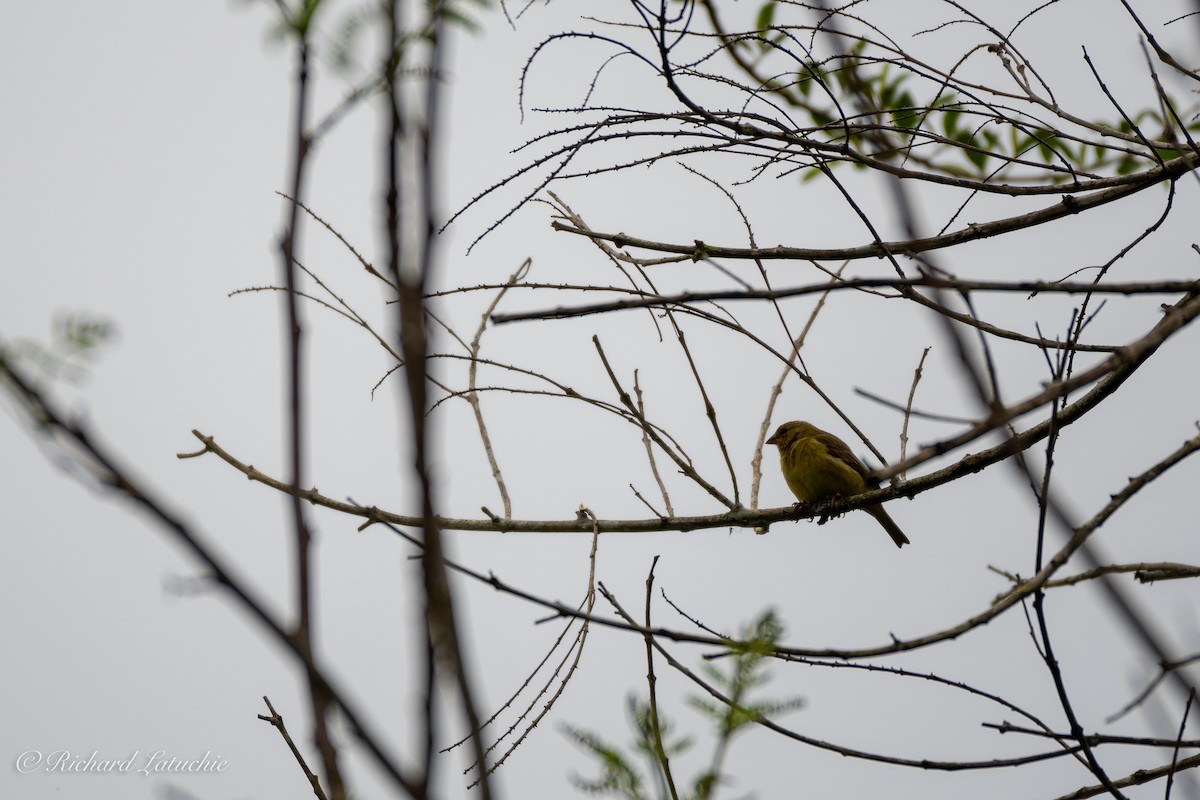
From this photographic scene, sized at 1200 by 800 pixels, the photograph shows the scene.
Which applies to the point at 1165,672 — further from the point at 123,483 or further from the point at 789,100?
the point at 789,100

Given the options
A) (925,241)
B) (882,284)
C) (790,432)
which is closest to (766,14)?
(925,241)

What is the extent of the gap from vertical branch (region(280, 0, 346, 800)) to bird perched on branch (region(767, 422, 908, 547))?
560 cm

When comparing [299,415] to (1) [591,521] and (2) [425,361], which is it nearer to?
(2) [425,361]

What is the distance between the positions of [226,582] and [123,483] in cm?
12

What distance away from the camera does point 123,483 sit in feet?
2.92

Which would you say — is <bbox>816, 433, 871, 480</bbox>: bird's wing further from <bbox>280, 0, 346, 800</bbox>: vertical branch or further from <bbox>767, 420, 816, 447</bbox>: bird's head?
<bbox>280, 0, 346, 800</bbox>: vertical branch

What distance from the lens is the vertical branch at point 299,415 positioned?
3.28ft

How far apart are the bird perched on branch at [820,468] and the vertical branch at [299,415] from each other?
5600 millimetres

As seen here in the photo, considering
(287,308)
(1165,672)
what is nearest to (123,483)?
(287,308)

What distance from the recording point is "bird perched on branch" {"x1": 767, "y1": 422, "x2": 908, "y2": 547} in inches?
266

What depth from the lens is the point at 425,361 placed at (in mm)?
955

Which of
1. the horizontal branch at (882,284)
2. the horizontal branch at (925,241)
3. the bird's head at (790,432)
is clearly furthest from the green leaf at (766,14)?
the bird's head at (790,432)

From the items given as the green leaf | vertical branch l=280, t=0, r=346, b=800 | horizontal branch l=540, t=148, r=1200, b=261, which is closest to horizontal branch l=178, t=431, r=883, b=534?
horizontal branch l=540, t=148, r=1200, b=261

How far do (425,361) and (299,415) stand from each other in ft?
0.53
